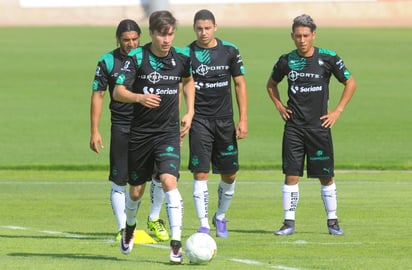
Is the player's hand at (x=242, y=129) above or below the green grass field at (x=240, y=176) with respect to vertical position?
above

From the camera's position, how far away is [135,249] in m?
13.3

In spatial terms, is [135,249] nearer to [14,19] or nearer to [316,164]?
[316,164]

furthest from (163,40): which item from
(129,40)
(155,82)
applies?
(129,40)

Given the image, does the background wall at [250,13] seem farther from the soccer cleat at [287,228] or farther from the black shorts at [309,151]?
the soccer cleat at [287,228]

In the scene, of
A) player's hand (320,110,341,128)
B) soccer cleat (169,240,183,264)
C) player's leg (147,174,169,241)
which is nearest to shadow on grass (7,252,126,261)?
soccer cleat (169,240,183,264)

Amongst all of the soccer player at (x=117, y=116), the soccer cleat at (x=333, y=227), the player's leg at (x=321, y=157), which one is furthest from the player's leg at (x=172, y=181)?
the soccer cleat at (x=333, y=227)

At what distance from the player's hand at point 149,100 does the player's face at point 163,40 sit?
56 centimetres

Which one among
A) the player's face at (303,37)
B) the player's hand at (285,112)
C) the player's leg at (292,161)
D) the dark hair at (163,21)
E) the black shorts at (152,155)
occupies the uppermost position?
the dark hair at (163,21)

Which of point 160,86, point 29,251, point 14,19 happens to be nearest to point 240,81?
point 160,86

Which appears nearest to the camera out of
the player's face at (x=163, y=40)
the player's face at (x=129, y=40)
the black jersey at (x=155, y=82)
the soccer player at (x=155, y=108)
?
the player's face at (x=163, y=40)

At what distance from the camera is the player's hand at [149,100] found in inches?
470

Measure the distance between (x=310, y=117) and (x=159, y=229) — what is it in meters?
2.24

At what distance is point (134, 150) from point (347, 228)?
139 inches

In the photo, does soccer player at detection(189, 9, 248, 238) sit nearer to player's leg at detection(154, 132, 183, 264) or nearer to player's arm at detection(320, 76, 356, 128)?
player's arm at detection(320, 76, 356, 128)
